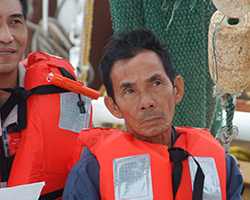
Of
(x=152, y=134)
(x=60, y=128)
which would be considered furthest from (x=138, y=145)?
(x=60, y=128)

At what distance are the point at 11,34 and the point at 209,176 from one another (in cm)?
101

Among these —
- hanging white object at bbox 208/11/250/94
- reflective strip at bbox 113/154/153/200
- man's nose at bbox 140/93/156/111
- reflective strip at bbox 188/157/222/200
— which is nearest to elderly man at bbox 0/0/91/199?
reflective strip at bbox 113/154/153/200

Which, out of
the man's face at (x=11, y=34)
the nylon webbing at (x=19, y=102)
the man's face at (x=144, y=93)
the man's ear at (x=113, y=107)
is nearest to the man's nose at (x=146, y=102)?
the man's face at (x=144, y=93)

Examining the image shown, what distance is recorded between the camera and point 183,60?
1.49 meters

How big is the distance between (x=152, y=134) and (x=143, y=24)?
63 centimetres

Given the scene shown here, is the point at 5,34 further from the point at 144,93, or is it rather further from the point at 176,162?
the point at 176,162

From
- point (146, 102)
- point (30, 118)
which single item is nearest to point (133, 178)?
point (146, 102)

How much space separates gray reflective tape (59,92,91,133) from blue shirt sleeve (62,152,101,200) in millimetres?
278

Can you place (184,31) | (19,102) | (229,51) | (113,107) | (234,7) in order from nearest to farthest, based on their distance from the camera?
(234,7) → (229,51) → (113,107) → (19,102) → (184,31)

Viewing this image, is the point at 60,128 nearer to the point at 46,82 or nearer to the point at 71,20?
the point at 46,82

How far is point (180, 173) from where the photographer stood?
43.1 inches

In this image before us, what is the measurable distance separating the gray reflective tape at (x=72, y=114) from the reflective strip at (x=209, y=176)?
21.4 inches

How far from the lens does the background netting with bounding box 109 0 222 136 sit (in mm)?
1404

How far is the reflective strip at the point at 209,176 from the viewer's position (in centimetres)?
108
